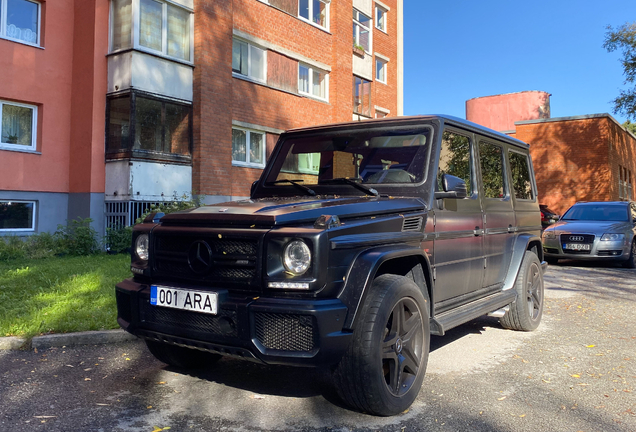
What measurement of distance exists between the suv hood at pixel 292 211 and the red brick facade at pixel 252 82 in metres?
12.8

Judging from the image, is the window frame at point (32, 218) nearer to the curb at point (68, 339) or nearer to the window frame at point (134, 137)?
the window frame at point (134, 137)

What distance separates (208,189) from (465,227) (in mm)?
12993

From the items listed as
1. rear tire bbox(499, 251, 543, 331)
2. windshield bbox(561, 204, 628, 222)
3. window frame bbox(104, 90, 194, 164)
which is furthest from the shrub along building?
rear tire bbox(499, 251, 543, 331)

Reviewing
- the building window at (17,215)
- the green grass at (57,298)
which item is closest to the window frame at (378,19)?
the building window at (17,215)

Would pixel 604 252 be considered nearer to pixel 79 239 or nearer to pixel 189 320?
pixel 189 320

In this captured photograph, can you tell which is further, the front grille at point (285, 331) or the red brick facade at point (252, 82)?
the red brick facade at point (252, 82)

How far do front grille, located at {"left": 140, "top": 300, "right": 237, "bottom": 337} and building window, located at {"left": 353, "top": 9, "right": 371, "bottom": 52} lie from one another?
956 inches

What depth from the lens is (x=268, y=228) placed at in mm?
3340

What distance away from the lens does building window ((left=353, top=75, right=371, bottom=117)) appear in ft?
84.9

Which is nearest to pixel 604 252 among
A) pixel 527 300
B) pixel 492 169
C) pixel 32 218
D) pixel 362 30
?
pixel 527 300

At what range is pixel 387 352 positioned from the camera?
3516mm

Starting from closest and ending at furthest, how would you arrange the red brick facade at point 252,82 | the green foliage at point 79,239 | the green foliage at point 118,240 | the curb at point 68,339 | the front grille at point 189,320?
1. the front grille at point 189,320
2. the curb at point 68,339
3. the green foliage at point 79,239
4. the green foliage at point 118,240
5. the red brick facade at point 252,82

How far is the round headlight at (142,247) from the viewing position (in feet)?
13.1

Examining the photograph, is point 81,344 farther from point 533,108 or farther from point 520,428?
point 533,108
